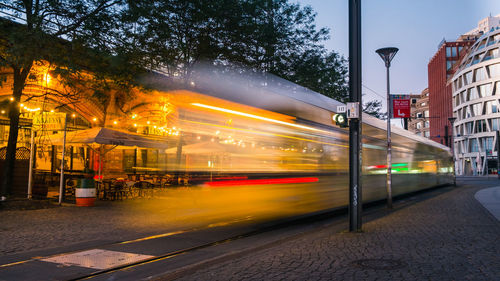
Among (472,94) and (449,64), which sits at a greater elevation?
(449,64)

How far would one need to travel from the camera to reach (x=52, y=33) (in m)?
13.7

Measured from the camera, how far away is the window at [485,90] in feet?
261

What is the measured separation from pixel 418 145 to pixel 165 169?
1528cm

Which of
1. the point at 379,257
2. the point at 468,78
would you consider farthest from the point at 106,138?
the point at 468,78

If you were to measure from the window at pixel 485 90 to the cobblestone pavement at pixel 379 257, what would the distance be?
79.7 metres

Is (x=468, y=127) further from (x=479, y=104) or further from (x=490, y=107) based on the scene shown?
(x=490, y=107)

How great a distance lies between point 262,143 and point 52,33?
30.7 feet

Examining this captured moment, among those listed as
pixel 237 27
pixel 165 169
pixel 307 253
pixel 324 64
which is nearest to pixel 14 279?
pixel 165 169

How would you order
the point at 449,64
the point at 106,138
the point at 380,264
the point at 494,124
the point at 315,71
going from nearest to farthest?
the point at 380,264, the point at 106,138, the point at 315,71, the point at 494,124, the point at 449,64

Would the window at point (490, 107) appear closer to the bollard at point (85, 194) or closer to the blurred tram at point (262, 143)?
the blurred tram at point (262, 143)

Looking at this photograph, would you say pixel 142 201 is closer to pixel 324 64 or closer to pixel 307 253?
pixel 307 253

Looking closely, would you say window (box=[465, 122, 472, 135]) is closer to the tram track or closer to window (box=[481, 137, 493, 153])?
window (box=[481, 137, 493, 153])

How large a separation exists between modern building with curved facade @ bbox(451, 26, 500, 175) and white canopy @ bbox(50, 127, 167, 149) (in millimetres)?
77185

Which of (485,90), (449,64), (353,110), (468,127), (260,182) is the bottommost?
(260,182)
